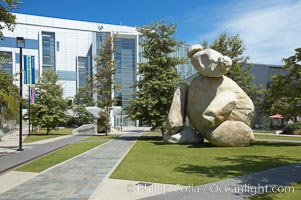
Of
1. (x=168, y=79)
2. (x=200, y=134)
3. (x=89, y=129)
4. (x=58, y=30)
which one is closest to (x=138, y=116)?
(x=168, y=79)

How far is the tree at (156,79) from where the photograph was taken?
77.4ft

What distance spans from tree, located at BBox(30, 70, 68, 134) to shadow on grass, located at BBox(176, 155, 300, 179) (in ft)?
84.0

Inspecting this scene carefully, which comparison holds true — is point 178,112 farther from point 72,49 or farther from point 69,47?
point 72,49

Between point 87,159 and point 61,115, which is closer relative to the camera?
point 87,159

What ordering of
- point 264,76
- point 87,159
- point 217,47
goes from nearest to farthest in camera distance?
point 87,159 < point 217,47 < point 264,76

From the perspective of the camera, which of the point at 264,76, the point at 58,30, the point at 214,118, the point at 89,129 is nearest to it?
the point at 214,118

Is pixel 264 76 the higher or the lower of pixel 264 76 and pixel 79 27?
the lower

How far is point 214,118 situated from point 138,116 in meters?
8.71

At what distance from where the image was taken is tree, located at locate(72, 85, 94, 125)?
61.9 metres

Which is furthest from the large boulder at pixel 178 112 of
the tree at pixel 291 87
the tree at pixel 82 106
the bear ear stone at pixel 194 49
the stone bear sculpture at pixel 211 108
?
the tree at pixel 82 106

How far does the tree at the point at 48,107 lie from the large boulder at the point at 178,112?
754 inches

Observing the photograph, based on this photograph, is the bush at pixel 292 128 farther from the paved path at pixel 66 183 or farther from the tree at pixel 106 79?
the paved path at pixel 66 183

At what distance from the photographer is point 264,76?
47.2 meters

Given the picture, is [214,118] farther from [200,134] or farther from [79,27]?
[79,27]
